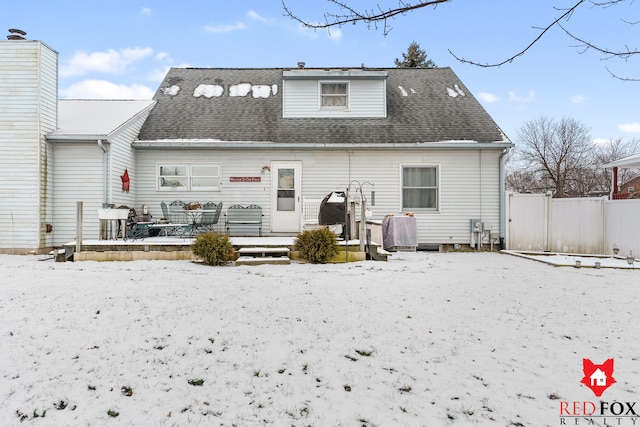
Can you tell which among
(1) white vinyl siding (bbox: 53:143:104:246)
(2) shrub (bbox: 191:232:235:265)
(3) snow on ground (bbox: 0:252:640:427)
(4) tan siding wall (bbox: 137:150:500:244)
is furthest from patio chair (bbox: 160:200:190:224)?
(3) snow on ground (bbox: 0:252:640:427)

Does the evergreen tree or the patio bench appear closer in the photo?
the patio bench

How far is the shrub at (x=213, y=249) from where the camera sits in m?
7.73

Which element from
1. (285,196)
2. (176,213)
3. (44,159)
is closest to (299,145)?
(285,196)

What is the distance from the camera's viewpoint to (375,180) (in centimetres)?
1126

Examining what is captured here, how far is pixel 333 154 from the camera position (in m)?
11.2

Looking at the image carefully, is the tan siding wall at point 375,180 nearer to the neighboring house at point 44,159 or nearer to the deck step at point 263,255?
the neighboring house at point 44,159

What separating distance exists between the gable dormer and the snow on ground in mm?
7027

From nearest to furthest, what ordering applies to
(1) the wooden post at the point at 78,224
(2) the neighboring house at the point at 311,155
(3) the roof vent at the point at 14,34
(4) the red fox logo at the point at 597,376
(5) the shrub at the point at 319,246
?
(4) the red fox logo at the point at 597,376
(5) the shrub at the point at 319,246
(1) the wooden post at the point at 78,224
(3) the roof vent at the point at 14,34
(2) the neighboring house at the point at 311,155

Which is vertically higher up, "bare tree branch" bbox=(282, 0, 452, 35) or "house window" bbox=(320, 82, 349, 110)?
"house window" bbox=(320, 82, 349, 110)

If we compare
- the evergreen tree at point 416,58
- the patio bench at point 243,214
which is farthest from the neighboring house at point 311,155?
the evergreen tree at point 416,58

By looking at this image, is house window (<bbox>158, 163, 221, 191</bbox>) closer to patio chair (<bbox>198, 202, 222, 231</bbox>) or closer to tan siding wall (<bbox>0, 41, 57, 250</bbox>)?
patio chair (<bbox>198, 202, 222, 231</bbox>)

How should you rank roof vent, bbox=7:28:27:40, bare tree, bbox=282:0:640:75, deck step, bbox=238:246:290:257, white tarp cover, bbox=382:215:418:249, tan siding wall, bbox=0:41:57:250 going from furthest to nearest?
1. white tarp cover, bbox=382:215:418:249
2. roof vent, bbox=7:28:27:40
3. tan siding wall, bbox=0:41:57:250
4. deck step, bbox=238:246:290:257
5. bare tree, bbox=282:0:640:75

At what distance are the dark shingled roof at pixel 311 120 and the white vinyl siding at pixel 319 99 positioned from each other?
0.83 ft

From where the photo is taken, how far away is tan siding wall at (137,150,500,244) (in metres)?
11.2
